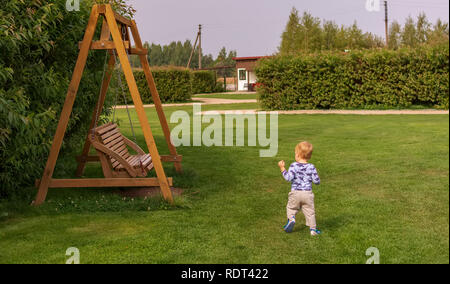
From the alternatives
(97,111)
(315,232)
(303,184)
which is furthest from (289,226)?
(97,111)

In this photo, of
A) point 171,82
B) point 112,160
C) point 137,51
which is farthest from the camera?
point 171,82

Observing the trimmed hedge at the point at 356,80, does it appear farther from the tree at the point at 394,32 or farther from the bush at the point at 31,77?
the tree at the point at 394,32

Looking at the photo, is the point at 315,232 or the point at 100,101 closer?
the point at 315,232

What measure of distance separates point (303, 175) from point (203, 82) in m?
38.5

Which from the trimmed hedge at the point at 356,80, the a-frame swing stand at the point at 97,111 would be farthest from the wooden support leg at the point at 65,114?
the trimmed hedge at the point at 356,80

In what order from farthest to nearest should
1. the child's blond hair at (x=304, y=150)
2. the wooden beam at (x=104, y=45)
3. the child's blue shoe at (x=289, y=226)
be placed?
the wooden beam at (x=104, y=45), the child's blue shoe at (x=289, y=226), the child's blond hair at (x=304, y=150)

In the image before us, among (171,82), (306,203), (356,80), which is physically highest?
(171,82)

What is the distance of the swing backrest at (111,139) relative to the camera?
6.70 meters

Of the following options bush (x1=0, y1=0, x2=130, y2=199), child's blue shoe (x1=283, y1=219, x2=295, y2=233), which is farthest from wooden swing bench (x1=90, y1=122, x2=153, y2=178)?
child's blue shoe (x1=283, y1=219, x2=295, y2=233)

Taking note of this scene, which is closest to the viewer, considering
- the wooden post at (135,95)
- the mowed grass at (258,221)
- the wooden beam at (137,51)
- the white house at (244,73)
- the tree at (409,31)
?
the mowed grass at (258,221)

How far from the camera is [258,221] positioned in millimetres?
5555

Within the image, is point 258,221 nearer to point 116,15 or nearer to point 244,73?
point 116,15

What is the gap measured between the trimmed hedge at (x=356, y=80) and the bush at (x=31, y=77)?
1434cm
